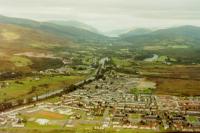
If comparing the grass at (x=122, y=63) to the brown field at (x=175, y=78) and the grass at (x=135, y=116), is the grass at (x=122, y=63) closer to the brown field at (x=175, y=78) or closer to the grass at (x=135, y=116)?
the brown field at (x=175, y=78)

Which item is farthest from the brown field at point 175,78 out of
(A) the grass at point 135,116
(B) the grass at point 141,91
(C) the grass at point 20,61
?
(C) the grass at point 20,61

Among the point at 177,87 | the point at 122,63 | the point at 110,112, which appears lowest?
the point at 110,112

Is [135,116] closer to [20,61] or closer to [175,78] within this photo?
[175,78]

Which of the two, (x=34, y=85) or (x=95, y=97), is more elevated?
(x=34, y=85)

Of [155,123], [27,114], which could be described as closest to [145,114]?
[155,123]

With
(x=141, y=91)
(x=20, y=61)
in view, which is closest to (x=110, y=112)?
(x=141, y=91)

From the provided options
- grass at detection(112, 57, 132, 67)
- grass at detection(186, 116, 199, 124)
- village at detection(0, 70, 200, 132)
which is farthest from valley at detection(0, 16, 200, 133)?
grass at detection(112, 57, 132, 67)
